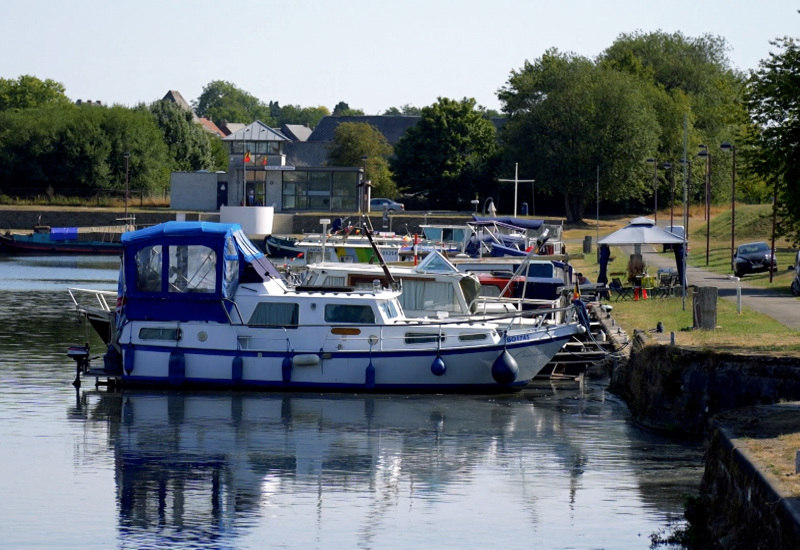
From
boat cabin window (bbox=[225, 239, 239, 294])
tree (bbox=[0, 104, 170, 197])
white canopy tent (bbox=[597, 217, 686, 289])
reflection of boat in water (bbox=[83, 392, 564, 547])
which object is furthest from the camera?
tree (bbox=[0, 104, 170, 197])

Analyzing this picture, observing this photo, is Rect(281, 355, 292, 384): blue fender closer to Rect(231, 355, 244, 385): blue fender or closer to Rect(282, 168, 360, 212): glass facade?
Rect(231, 355, 244, 385): blue fender

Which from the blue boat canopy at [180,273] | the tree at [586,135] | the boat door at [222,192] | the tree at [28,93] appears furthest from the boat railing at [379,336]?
the tree at [28,93]

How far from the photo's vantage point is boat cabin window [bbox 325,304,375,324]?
29.3 meters

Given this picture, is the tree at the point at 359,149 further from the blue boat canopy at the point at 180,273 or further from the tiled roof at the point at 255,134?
the blue boat canopy at the point at 180,273

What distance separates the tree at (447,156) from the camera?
331 ft

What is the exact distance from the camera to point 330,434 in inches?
1013

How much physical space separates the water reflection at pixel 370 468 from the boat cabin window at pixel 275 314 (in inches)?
67.1

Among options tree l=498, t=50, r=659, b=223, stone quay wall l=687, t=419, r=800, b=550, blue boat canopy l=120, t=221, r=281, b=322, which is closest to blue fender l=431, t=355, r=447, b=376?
blue boat canopy l=120, t=221, r=281, b=322

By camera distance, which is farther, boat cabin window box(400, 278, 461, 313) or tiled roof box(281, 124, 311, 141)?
tiled roof box(281, 124, 311, 141)

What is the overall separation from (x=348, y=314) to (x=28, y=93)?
124867mm

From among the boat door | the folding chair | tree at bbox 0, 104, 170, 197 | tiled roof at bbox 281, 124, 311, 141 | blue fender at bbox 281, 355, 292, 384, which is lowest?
blue fender at bbox 281, 355, 292, 384

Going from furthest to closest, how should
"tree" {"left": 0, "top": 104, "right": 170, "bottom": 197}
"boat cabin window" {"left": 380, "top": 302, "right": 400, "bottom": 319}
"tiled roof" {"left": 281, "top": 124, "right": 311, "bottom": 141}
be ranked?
"tiled roof" {"left": 281, "top": 124, "right": 311, "bottom": 141}
"tree" {"left": 0, "top": 104, "right": 170, "bottom": 197}
"boat cabin window" {"left": 380, "top": 302, "right": 400, "bottom": 319}

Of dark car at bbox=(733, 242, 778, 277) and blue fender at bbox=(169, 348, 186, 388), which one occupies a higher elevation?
dark car at bbox=(733, 242, 778, 277)

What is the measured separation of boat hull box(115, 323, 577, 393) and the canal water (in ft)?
1.26
